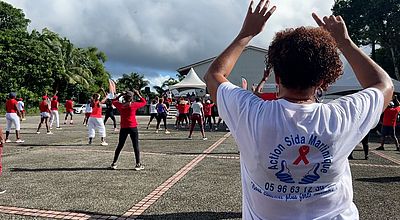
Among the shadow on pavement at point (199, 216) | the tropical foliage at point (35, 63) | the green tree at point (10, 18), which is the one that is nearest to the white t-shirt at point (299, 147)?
the shadow on pavement at point (199, 216)

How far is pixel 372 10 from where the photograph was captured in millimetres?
26469

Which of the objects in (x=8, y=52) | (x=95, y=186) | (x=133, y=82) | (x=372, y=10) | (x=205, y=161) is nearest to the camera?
(x=95, y=186)

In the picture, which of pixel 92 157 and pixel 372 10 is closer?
pixel 92 157

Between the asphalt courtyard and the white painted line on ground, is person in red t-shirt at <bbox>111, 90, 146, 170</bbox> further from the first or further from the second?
the white painted line on ground

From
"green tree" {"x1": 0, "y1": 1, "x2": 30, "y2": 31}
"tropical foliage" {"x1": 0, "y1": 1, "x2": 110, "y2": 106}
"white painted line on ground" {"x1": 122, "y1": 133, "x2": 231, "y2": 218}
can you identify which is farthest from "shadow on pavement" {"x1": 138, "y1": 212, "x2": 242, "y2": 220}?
"green tree" {"x1": 0, "y1": 1, "x2": 30, "y2": 31}

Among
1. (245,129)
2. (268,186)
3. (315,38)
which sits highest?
(315,38)

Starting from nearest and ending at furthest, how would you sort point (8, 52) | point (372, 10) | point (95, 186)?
point (95, 186) < point (372, 10) < point (8, 52)

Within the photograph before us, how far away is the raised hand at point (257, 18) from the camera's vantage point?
174cm

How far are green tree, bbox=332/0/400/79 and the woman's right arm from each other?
2704cm

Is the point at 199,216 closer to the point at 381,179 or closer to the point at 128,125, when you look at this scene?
the point at 128,125

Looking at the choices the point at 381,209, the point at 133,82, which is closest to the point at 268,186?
the point at 381,209

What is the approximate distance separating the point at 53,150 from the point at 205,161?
16.2 feet

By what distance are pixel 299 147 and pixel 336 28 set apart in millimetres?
606

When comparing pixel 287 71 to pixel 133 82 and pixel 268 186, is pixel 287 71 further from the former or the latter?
pixel 133 82
